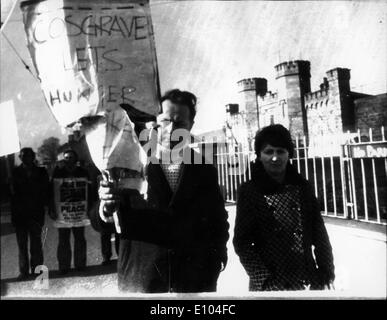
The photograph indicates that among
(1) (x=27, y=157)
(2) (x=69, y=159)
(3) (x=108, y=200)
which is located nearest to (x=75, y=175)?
(2) (x=69, y=159)

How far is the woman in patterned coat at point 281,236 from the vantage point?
164 cm

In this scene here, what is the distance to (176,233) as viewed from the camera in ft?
6.16

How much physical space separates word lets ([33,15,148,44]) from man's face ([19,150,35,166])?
106cm

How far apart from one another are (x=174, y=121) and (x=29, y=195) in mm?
1726

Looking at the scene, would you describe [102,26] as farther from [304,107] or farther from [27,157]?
[304,107]

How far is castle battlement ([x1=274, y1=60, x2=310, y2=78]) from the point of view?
2393mm

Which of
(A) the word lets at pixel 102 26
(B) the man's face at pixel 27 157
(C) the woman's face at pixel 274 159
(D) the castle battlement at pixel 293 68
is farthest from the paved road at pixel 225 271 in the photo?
(A) the word lets at pixel 102 26

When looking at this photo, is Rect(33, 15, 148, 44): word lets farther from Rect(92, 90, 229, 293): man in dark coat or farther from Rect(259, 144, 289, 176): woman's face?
Rect(259, 144, 289, 176): woman's face

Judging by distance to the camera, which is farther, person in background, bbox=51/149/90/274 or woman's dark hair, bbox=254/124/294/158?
person in background, bbox=51/149/90/274

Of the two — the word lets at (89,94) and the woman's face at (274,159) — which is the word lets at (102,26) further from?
the woman's face at (274,159)

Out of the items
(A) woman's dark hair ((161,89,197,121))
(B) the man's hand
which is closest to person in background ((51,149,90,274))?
(B) the man's hand

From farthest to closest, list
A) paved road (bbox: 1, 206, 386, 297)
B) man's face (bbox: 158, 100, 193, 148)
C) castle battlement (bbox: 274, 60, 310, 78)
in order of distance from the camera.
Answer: castle battlement (bbox: 274, 60, 310, 78) < paved road (bbox: 1, 206, 386, 297) < man's face (bbox: 158, 100, 193, 148)

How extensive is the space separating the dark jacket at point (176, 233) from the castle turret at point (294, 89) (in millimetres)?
1021
